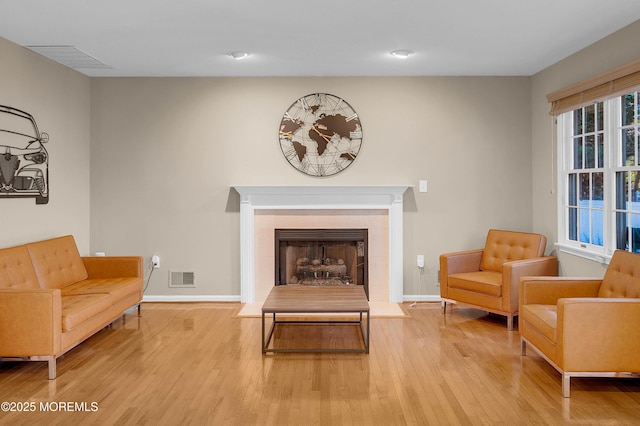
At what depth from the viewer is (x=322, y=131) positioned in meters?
5.55

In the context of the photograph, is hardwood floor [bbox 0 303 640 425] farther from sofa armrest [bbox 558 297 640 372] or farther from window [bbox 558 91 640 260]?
window [bbox 558 91 640 260]

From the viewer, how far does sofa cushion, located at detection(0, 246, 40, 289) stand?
377 cm

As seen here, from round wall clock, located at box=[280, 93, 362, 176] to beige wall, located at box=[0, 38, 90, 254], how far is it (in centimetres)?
215

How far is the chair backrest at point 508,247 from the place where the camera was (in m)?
4.95

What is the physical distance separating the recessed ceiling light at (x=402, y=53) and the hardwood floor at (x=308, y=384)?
8.20 ft

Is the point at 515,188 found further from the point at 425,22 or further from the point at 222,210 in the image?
the point at 222,210

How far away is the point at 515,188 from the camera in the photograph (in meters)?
5.57

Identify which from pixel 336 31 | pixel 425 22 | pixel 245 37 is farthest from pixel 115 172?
pixel 425 22

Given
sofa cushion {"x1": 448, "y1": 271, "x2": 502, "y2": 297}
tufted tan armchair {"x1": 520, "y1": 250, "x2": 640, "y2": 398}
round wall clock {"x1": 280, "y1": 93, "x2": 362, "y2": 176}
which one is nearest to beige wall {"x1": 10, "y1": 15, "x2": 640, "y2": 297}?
round wall clock {"x1": 280, "y1": 93, "x2": 362, "y2": 176}

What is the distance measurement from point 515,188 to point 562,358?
111 inches

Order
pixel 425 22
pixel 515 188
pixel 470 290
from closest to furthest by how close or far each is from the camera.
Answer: pixel 425 22, pixel 470 290, pixel 515 188

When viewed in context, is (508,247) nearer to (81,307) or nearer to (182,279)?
(182,279)

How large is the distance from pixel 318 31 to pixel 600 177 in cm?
274

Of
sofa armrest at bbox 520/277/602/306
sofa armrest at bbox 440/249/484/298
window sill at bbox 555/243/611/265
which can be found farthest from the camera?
sofa armrest at bbox 440/249/484/298
